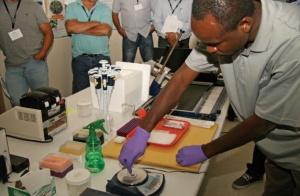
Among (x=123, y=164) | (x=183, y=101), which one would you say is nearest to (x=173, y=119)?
(x=183, y=101)

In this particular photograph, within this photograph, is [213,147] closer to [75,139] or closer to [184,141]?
[184,141]

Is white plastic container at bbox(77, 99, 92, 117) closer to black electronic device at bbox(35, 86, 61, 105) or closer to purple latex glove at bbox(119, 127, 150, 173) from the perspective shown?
black electronic device at bbox(35, 86, 61, 105)

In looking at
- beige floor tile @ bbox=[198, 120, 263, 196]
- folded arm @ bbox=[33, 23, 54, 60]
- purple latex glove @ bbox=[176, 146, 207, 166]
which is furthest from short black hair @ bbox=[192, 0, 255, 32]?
folded arm @ bbox=[33, 23, 54, 60]

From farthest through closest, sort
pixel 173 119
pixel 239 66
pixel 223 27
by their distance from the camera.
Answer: pixel 173 119
pixel 239 66
pixel 223 27

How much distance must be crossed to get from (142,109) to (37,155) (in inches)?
24.4

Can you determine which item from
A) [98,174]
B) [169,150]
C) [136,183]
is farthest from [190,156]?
[98,174]

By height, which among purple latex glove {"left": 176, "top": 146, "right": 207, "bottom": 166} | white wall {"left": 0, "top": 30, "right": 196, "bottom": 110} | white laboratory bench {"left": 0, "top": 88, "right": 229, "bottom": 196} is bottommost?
white wall {"left": 0, "top": 30, "right": 196, "bottom": 110}

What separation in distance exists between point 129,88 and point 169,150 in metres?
0.58

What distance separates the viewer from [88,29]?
3.15m

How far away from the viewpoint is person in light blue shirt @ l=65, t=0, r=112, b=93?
314 cm

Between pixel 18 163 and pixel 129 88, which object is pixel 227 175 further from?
pixel 18 163

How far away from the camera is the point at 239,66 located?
45.1 inches

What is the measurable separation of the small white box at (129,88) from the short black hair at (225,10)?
2.77 ft

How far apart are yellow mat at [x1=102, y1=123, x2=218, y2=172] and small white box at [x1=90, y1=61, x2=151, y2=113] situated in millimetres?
405
